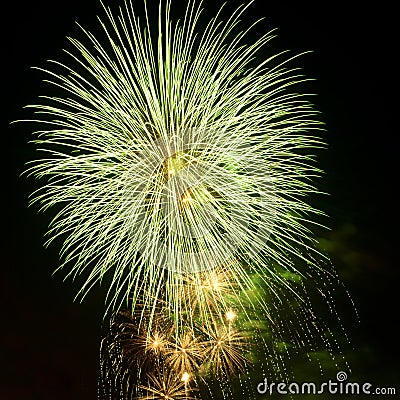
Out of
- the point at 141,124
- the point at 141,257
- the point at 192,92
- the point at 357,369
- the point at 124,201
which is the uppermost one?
the point at 192,92

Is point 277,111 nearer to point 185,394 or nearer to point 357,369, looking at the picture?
point 185,394

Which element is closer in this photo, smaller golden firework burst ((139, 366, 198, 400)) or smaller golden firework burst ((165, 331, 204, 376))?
smaller golden firework burst ((165, 331, 204, 376))

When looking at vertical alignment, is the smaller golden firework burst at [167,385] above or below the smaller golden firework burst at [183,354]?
below

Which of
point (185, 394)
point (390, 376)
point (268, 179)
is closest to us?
point (268, 179)

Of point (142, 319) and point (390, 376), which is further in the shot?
point (390, 376)

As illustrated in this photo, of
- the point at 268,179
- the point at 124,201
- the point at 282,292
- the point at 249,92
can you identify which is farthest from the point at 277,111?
the point at 282,292

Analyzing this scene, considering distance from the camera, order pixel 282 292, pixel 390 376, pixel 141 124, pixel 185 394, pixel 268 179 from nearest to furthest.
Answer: pixel 141 124
pixel 268 179
pixel 185 394
pixel 390 376
pixel 282 292

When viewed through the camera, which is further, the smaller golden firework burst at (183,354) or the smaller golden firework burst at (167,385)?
the smaller golden firework burst at (167,385)

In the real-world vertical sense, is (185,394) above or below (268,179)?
below

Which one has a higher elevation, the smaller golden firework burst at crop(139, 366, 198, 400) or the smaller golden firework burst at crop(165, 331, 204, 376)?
the smaller golden firework burst at crop(165, 331, 204, 376)

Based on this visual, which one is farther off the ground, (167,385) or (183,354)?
(183,354)

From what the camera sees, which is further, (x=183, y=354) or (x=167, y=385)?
(x=167, y=385)
